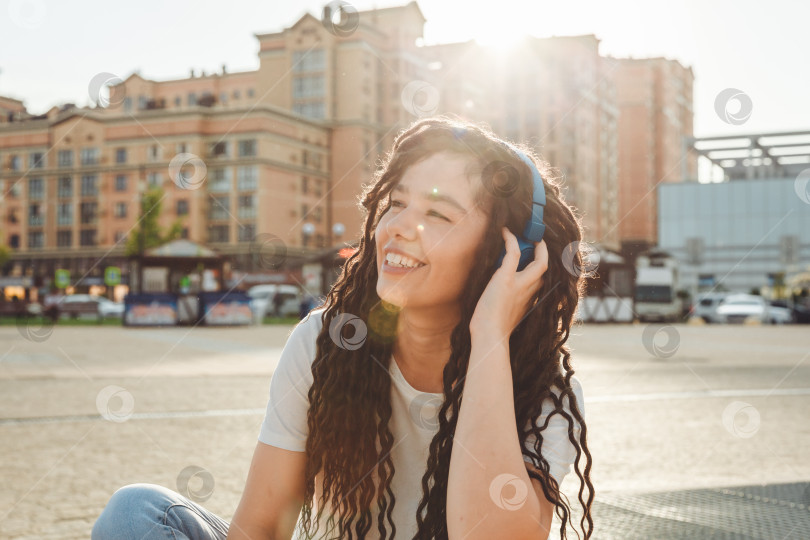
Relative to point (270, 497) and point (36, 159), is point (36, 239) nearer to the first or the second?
point (36, 159)

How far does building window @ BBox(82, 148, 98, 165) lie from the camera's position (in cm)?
6912

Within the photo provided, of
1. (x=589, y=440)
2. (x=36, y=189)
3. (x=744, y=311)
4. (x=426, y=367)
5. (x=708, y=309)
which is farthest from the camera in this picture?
(x=36, y=189)

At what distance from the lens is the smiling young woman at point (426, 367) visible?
2109 millimetres

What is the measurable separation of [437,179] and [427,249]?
0.18 metres

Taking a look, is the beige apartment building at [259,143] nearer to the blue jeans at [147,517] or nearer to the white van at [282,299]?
the white van at [282,299]

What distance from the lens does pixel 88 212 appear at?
70.5 m

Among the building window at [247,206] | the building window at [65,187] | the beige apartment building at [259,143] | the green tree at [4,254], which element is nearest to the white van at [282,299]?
the beige apartment building at [259,143]

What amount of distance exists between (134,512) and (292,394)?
18.6 inches

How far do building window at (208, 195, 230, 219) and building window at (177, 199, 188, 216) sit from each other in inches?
71.9

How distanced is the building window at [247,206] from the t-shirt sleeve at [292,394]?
63.2 m

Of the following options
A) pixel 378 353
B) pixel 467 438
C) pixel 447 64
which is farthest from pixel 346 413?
pixel 447 64

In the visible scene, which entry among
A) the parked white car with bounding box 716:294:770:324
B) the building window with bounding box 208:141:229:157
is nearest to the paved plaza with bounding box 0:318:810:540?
the parked white car with bounding box 716:294:770:324

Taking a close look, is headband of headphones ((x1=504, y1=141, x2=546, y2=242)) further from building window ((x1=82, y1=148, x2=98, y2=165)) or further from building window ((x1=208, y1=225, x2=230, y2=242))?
building window ((x1=82, y1=148, x2=98, y2=165))

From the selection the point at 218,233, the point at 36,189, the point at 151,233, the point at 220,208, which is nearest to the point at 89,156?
the point at 36,189
